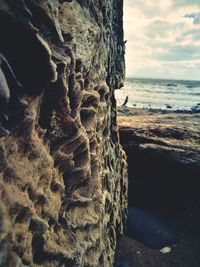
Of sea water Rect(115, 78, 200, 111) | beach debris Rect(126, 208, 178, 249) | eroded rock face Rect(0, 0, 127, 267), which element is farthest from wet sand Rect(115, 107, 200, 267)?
sea water Rect(115, 78, 200, 111)

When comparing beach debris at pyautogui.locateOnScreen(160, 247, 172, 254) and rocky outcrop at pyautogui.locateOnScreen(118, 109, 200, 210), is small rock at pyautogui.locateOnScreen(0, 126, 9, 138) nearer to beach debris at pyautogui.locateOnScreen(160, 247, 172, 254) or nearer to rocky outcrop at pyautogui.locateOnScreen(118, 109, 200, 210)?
beach debris at pyautogui.locateOnScreen(160, 247, 172, 254)

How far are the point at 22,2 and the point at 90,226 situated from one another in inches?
111

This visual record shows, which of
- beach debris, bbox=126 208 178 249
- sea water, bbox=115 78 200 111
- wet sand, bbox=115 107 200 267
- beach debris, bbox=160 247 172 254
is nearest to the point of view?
beach debris, bbox=160 247 172 254

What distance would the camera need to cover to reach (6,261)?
2238mm

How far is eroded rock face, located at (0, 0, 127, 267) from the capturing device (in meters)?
2.48

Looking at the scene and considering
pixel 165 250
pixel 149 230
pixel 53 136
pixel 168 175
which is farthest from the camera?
pixel 168 175

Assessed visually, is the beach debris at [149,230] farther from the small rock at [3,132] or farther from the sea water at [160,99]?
the sea water at [160,99]

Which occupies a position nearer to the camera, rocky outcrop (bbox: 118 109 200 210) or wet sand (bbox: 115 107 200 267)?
wet sand (bbox: 115 107 200 267)

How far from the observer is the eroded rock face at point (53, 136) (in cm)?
248

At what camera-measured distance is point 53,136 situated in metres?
3.41

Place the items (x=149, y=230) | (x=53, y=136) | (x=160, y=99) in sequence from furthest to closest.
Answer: (x=160, y=99), (x=149, y=230), (x=53, y=136)

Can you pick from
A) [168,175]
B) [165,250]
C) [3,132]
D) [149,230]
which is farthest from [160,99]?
[3,132]

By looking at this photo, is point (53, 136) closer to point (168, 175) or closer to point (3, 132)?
point (3, 132)

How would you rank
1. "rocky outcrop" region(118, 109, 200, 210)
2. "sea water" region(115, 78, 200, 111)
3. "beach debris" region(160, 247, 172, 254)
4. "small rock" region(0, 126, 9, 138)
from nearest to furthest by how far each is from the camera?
"small rock" region(0, 126, 9, 138) < "beach debris" region(160, 247, 172, 254) < "rocky outcrop" region(118, 109, 200, 210) < "sea water" region(115, 78, 200, 111)
